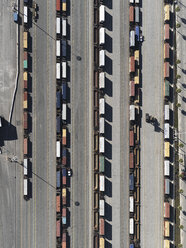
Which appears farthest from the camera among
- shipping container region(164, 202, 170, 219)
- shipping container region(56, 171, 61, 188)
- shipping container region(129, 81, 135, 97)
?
shipping container region(56, 171, 61, 188)

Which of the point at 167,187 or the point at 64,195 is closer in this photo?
the point at 167,187

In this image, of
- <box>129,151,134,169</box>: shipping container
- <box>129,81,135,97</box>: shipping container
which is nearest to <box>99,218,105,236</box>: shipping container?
<box>129,151,134,169</box>: shipping container

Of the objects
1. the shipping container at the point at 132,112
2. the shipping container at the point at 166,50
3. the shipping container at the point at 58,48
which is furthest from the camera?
the shipping container at the point at 58,48

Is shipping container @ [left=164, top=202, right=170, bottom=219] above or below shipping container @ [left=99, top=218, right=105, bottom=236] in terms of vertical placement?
above

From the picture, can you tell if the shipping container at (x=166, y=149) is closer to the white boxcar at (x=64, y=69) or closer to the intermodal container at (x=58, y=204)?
the intermodal container at (x=58, y=204)

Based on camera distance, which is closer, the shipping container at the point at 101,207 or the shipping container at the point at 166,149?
the shipping container at the point at 166,149

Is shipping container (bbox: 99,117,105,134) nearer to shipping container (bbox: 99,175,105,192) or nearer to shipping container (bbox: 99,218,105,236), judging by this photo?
A: shipping container (bbox: 99,175,105,192)

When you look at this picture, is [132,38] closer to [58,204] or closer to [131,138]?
[131,138]

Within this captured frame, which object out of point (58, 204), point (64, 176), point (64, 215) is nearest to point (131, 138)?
point (64, 176)

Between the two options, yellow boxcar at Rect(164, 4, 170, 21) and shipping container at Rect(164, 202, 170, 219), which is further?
yellow boxcar at Rect(164, 4, 170, 21)

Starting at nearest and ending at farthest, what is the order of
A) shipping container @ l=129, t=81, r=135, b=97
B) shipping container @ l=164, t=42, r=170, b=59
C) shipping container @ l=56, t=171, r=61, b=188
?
shipping container @ l=164, t=42, r=170, b=59, shipping container @ l=129, t=81, r=135, b=97, shipping container @ l=56, t=171, r=61, b=188

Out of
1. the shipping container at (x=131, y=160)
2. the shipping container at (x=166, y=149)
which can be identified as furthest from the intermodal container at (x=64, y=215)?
the shipping container at (x=166, y=149)

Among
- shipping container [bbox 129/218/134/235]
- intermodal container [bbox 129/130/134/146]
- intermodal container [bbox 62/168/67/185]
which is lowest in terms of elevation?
shipping container [bbox 129/218/134/235]

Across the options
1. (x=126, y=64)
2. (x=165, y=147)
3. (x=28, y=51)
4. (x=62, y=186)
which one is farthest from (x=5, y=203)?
(x=126, y=64)
